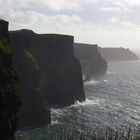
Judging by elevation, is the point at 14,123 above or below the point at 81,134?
above

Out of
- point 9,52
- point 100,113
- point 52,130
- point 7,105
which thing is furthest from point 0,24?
point 100,113

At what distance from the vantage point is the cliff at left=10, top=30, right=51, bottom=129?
153375mm

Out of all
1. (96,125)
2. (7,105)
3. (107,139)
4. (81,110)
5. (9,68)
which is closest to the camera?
(7,105)

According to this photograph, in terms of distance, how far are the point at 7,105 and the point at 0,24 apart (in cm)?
2628

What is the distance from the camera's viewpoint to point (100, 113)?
174250 millimetres

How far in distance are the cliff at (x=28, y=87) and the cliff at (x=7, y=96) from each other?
44.7 m

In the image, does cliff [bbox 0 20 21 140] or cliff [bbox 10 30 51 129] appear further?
cliff [bbox 10 30 51 129]

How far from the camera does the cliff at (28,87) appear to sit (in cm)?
15338

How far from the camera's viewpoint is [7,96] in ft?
336

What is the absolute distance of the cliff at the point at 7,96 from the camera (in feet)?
323

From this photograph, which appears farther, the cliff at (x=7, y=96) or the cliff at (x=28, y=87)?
the cliff at (x=28, y=87)

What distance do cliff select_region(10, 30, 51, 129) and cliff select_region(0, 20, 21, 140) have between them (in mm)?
44670

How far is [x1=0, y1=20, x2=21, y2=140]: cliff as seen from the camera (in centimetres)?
9850

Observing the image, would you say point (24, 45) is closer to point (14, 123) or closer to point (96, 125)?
point (96, 125)
